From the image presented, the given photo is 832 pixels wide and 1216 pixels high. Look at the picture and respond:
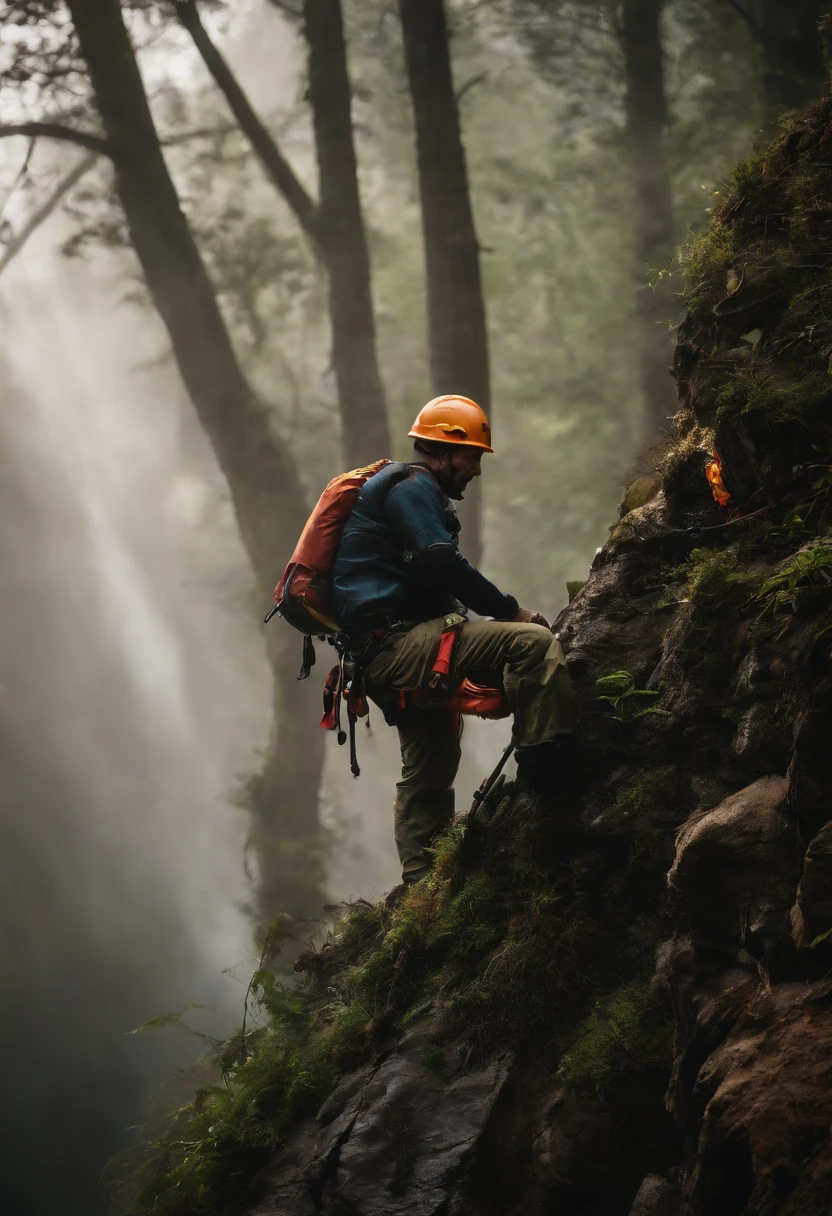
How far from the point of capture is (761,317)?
4688mm

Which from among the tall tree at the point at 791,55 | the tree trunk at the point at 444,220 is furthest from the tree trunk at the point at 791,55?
the tree trunk at the point at 444,220

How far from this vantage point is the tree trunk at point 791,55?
11164 mm

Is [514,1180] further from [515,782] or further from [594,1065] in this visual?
[515,782]

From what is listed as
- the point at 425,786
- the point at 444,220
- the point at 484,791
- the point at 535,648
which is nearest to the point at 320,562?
the point at 535,648

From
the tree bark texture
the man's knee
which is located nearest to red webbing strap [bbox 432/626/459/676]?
the man's knee

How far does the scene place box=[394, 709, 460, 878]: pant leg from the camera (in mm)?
5562

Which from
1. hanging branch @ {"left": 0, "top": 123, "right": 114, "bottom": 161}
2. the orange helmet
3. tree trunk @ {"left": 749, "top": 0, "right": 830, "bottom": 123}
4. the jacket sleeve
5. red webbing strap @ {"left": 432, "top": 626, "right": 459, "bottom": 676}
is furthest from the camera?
hanging branch @ {"left": 0, "top": 123, "right": 114, "bottom": 161}

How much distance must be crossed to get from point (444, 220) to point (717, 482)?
967cm

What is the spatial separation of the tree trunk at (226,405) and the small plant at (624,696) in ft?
33.0

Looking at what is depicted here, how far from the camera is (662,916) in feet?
13.7

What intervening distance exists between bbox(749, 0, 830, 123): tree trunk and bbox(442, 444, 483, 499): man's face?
8434mm

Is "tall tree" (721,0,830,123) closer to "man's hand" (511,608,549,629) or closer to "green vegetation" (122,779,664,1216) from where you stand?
"man's hand" (511,608,549,629)

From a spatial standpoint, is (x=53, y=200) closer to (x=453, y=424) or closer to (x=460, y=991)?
(x=453, y=424)

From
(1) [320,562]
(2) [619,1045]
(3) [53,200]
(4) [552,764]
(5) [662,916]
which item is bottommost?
(2) [619,1045]
